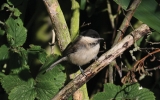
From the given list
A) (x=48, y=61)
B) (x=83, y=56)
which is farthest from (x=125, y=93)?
(x=48, y=61)

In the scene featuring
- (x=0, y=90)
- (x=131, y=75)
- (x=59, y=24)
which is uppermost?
(x=59, y=24)

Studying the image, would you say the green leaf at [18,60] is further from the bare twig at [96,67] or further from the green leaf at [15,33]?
the bare twig at [96,67]

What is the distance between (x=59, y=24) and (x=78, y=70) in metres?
0.34

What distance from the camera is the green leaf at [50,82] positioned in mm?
2195

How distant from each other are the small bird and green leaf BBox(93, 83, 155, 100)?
30cm

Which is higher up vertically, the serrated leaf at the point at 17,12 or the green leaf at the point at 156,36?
the serrated leaf at the point at 17,12

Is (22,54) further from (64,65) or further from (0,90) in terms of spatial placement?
(0,90)

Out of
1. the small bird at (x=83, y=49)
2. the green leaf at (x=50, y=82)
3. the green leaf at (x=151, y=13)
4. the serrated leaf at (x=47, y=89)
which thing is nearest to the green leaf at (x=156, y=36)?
the small bird at (x=83, y=49)

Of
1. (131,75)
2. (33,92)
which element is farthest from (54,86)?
(131,75)

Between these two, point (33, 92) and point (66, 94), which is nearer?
point (66, 94)

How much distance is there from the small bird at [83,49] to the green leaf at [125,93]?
0.99 feet

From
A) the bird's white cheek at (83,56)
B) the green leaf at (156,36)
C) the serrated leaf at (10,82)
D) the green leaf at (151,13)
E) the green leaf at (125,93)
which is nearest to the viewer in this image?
the green leaf at (151,13)

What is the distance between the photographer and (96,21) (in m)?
2.87

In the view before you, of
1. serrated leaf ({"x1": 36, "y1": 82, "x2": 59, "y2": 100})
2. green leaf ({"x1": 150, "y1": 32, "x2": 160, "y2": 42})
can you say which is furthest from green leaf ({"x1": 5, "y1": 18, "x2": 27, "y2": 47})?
green leaf ({"x1": 150, "y1": 32, "x2": 160, "y2": 42})
